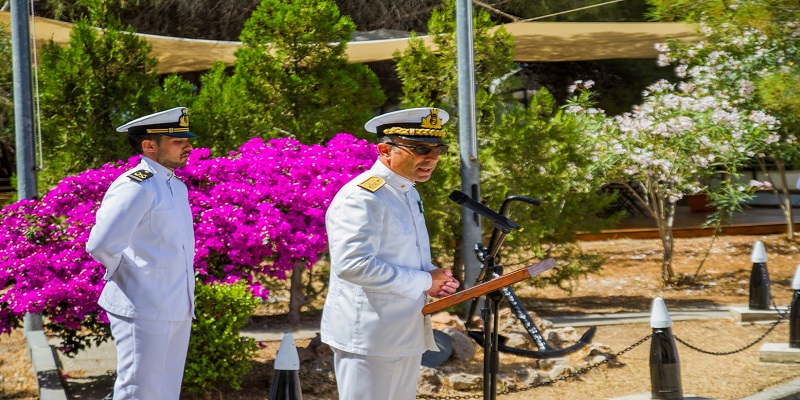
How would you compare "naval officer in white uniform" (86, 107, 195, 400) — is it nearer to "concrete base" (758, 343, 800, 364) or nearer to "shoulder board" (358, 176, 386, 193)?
"shoulder board" (358, 176, 386, 193)

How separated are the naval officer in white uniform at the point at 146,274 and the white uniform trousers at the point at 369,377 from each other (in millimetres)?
980

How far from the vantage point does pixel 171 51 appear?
11.9 meters

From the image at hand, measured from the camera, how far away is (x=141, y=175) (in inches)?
183

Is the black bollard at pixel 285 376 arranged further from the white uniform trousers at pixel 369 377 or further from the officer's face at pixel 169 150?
the officer's face at pixel 169 150

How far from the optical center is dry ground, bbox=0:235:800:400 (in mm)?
7191

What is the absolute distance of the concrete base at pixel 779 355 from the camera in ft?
26.5

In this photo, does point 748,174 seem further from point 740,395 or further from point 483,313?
point 483,313

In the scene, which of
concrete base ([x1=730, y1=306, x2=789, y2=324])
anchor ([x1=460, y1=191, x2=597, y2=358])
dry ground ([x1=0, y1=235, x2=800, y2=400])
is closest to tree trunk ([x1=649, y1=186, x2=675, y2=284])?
dry ground ([x1=0, y1=235, x2=800, y2=400])

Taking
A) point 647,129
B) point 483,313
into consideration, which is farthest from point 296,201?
point 647,129

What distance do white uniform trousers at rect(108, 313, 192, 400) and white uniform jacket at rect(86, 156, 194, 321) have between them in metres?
0.05

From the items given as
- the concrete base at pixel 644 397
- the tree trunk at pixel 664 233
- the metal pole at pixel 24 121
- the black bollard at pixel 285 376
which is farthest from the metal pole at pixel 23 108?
the tree trunk at pixel 664 233

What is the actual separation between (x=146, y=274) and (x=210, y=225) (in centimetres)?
243

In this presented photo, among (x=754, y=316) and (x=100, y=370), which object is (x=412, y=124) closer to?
(x=100, y=370)

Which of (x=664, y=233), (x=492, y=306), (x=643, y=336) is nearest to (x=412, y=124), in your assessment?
(x=492, y=306)
